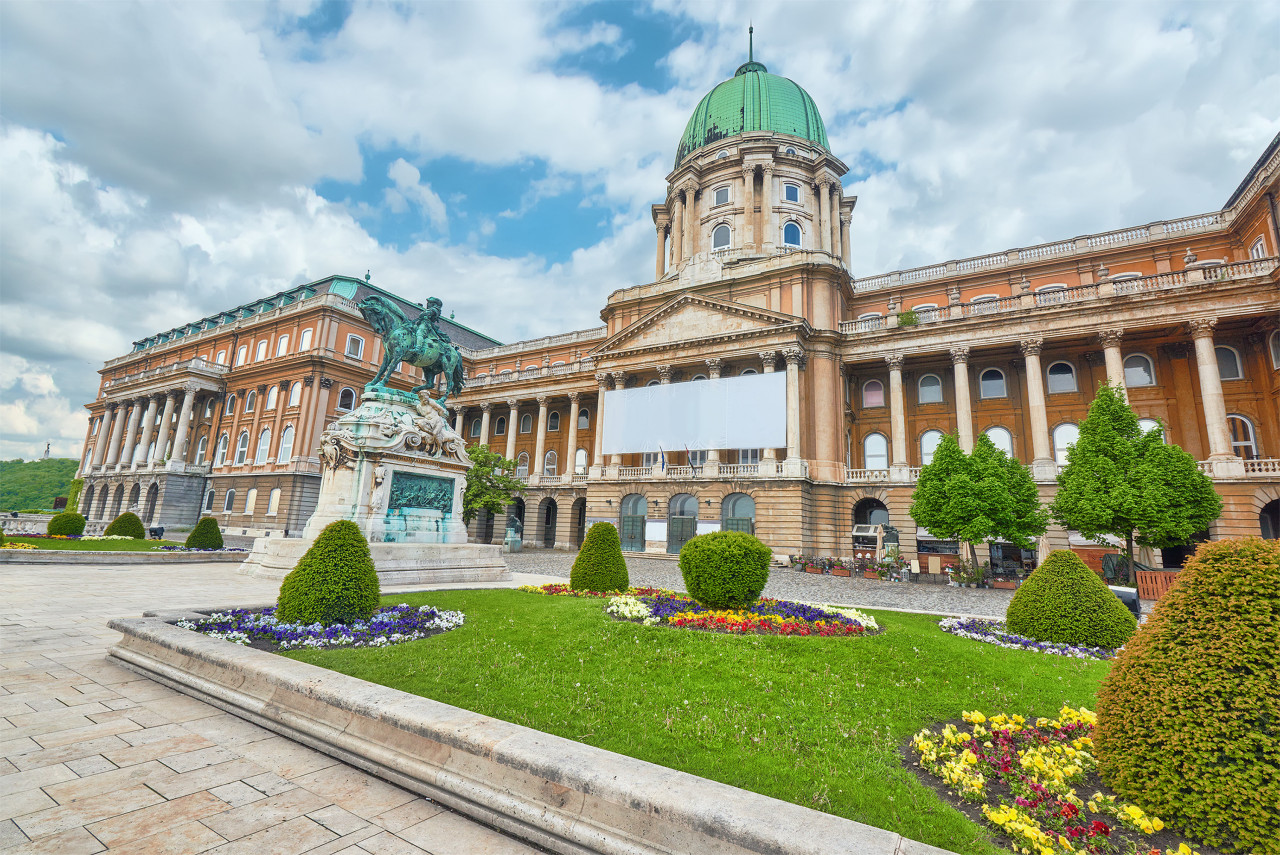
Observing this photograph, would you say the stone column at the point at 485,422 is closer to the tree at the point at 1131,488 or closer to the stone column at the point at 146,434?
the stone column at the point at 146,434

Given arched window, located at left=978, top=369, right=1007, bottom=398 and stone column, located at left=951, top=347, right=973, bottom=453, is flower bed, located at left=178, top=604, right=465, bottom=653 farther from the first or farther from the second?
arched window, located at left=978, top=369, right=1007, bottom=398

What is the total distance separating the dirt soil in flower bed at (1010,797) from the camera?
295 cm

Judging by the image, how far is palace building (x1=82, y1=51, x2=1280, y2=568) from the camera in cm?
2739

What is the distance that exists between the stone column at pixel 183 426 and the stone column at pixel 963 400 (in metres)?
58.0

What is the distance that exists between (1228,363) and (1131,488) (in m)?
15.3

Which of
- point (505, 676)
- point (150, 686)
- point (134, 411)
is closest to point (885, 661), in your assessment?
point (505, 676)

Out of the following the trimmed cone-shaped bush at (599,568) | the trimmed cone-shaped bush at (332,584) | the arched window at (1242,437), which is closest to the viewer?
the trimmed cone-shaped bush at (332,584)

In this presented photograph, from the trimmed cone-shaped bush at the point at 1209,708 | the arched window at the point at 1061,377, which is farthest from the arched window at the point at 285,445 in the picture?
the arched window at the point at 1061,377

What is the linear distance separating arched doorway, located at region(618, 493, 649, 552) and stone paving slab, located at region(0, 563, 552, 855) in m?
28.9

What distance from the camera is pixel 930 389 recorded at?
33906mm

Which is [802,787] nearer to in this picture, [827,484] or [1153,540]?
[1153,540]

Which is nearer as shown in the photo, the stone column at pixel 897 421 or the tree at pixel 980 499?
the tree at pixel 980 499

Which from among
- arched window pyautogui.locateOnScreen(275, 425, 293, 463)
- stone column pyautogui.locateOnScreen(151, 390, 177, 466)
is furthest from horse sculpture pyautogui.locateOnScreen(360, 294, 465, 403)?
stone column pyautogui.locateOnScreen(151, 390, 177, 466)

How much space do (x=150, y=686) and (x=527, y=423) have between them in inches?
1708
